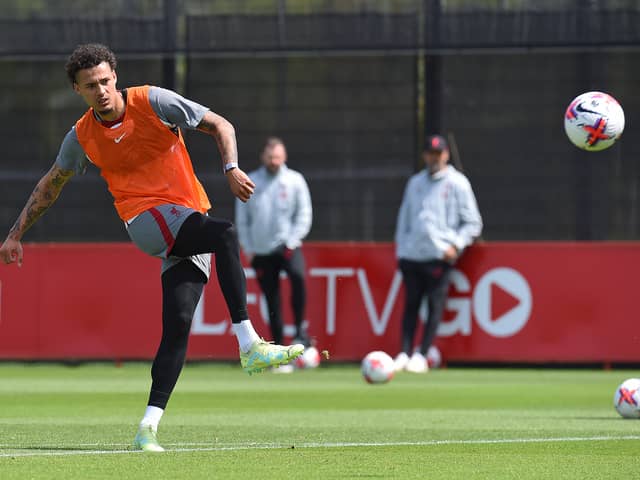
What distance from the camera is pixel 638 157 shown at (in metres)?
18.2

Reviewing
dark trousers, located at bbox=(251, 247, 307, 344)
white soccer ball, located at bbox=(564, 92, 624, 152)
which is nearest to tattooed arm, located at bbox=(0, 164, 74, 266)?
white soccer ball, located at bbox=(564, 92, 624, 152)

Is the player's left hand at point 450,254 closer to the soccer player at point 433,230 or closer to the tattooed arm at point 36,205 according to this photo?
the soccer player at point 433,230

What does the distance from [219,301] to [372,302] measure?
170 cm

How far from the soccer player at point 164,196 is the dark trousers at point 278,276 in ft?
26.6

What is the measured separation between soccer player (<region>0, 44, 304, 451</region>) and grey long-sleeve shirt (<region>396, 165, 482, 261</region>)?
27.6ft

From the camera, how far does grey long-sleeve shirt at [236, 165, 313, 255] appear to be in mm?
16719

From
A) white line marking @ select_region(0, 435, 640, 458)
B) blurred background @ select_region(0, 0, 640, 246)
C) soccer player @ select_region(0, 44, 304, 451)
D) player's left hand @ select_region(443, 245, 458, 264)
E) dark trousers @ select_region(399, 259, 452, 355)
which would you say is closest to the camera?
white line marking @ select_region(0, 435, 640, 458)

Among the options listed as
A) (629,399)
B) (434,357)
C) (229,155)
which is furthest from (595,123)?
(434,357)

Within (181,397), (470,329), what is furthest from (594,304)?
(181,397)

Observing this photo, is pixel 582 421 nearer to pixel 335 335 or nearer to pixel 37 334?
pixel 335 335

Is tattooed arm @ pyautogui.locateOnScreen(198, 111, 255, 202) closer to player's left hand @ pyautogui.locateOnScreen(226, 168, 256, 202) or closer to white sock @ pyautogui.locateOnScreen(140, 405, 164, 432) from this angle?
player's left hand @ pyautogui.locateOnScreen(226, 168, 256, 202)

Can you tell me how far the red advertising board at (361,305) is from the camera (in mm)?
16891

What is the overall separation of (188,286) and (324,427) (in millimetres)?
1994

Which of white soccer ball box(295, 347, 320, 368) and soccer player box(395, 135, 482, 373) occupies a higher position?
soccer player box(395, 135, 482, 373)
